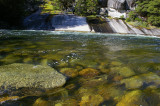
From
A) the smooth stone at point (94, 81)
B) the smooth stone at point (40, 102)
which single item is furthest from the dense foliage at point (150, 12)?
the smooth stone at point (40, 102)

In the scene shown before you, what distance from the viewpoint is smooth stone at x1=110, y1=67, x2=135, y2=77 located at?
416cm

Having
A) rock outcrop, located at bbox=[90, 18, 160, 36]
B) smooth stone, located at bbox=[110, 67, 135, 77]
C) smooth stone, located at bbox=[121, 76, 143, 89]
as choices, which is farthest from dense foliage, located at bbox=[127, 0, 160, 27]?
smooth stone, located at bbox=[121, 76, 143, 89]

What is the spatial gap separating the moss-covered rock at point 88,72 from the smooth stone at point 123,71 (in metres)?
0.61

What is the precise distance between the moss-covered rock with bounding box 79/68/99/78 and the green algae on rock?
0.84 meters

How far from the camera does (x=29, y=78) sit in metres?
3.33

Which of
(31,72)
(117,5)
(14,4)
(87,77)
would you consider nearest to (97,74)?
(87,77)

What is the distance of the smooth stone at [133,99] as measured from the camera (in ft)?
8.69

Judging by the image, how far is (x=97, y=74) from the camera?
4172 millimetres

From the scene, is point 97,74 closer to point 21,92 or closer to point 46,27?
point 21,92

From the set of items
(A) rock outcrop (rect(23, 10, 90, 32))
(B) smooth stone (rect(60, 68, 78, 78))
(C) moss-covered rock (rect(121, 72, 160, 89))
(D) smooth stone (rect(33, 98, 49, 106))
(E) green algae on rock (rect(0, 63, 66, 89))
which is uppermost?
(A) rock outcrop (rect(23, 10, 90, 32))

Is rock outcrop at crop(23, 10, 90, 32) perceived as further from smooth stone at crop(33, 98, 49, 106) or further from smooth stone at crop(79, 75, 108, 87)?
smooth stone at crop(33, 98, 49, 106)

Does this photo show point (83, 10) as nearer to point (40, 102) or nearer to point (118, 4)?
point (118, 4)

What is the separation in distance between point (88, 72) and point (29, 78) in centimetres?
196

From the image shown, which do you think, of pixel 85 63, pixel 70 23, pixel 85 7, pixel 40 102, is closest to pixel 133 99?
pixel 40 102
